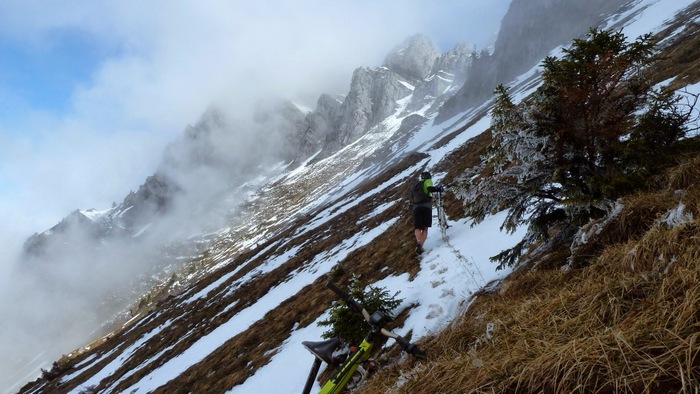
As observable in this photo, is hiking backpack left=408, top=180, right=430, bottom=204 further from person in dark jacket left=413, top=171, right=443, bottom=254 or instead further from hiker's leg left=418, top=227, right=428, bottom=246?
hiker's leg left=418, top=227, right=428, bottom=246

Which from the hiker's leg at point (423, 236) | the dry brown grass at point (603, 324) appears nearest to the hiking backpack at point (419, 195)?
the hiker's leg at point (423, 236)

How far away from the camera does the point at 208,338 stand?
18875mm

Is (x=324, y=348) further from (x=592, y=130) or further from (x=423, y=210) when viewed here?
(x=423, y=210)

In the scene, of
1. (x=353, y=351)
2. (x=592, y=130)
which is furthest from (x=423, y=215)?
(x=353, y=351)

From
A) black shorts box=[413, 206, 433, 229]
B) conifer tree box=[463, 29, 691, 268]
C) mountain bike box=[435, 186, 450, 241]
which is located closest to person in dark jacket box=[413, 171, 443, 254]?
black shorts box=[413, 206, 433, 229]

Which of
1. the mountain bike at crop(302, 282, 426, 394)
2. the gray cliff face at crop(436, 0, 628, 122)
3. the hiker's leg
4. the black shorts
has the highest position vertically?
the gray cliff face at crop(436, 0, 628, 122)

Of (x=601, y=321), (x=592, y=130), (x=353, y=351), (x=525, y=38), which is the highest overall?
(x=525, y=38)

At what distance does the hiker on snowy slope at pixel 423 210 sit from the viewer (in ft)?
35.5

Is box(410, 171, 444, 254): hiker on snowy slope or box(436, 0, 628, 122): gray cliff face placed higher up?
box(436, 0, 628, 122): gray cliff face

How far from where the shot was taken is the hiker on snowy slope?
35.5 feet

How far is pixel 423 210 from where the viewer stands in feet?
35.7

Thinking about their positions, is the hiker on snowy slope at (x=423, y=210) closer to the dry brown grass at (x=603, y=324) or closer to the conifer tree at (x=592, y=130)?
the conifer tree at (x=592, y=130)

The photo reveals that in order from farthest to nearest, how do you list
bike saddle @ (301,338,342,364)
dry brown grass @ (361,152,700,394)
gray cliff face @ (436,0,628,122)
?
1. gray cliff face @ (436,0,628,122)
2. bike saddle @ (301,338,342,364)
3. dry brown grass @ (361,152,700,394)

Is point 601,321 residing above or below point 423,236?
above
